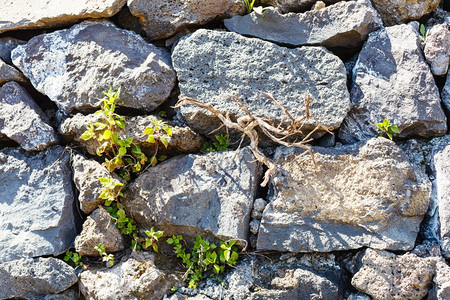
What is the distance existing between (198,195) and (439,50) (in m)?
1.73

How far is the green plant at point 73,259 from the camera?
337cm

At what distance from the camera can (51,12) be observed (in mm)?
3672

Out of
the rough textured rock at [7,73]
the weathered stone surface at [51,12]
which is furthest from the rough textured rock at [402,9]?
the rough textured rock at [7,73]

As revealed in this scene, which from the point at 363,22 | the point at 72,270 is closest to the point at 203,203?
the point at 72,270

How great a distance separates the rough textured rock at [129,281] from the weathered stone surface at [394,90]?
1.42 m

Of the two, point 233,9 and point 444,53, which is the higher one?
point 233,9

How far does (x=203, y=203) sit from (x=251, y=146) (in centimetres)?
45

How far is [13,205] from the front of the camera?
11.3 feet

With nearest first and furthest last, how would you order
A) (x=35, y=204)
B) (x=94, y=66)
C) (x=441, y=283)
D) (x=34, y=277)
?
(x=441, y=283), (x=34, y=277), (x=35, y=204), (x=94, y=66)

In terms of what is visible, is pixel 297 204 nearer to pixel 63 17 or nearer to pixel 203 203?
pixel 203 203

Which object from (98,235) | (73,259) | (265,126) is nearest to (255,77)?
(265,126)

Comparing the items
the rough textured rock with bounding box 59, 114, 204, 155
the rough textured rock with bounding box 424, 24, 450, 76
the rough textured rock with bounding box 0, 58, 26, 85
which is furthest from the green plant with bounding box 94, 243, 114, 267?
the rough textured rock with bounding box 424, 24, 450, 76

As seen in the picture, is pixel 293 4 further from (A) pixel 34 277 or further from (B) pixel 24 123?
(A) pixel 34 277

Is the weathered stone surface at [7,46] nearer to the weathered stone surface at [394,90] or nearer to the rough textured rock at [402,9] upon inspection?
the weathered stone surface at [394,90]
